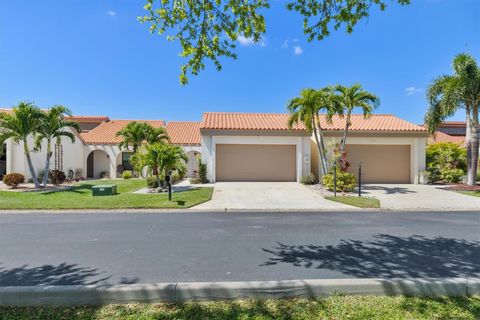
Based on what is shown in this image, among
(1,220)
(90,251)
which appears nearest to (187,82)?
(90,251)

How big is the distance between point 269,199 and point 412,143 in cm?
1258

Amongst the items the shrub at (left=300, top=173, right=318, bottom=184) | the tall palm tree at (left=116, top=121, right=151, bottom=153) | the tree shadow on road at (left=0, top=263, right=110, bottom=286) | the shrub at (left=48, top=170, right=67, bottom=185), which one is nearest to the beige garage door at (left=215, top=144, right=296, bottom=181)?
the shrub at (left=300, top=173, right=318, bottom=184)

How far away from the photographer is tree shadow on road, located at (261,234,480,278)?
4.47 meters

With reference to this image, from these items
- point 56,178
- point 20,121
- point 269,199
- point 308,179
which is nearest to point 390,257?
point 269,199

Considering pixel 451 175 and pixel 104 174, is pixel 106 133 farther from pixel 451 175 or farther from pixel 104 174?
pixel 451 175

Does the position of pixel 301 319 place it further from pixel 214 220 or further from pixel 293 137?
pixel 293 137

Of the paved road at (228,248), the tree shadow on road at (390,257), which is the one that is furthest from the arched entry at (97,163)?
the tree shadow on road at (390,257)

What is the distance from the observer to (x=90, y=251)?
217 inches

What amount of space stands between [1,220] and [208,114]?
15286 millimetres

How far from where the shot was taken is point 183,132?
2645 centimetres

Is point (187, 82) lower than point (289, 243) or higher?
higher

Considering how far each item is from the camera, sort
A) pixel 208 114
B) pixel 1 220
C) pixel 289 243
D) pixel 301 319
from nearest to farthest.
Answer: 1. pixel 301 319
2. pixel 289 243
3. pixel 1 220
4. pixel 208 114

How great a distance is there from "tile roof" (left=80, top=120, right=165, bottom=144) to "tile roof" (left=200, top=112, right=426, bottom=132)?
9.45m

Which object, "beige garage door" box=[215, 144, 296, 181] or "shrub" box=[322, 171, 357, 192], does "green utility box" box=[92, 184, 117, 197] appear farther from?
"shrub" box=[322, 171, 357, 192]
